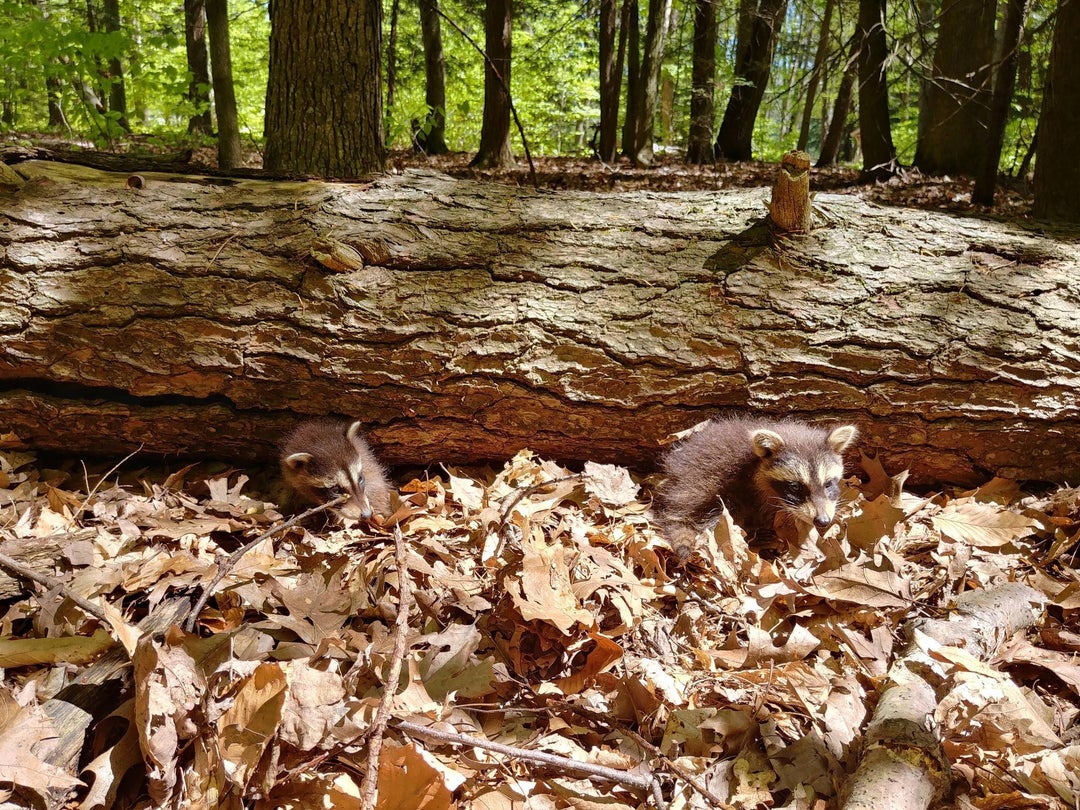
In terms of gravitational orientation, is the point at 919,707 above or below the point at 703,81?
below

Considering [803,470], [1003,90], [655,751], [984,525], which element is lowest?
[655,751]

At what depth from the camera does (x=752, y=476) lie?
449 centimetres

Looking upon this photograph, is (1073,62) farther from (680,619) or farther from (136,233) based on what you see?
(136,233)

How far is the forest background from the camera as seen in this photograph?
8.03 metres

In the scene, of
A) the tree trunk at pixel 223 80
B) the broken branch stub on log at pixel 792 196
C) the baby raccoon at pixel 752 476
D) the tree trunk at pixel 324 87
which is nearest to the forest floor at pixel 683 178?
the tree trunk at pixel 223 80

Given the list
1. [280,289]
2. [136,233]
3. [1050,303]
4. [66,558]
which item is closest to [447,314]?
[280,289]

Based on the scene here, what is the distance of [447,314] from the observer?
4.44 meters

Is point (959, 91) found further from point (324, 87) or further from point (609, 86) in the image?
point (324, 87)

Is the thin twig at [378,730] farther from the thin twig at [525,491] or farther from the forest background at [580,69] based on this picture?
the forest background at [580,69]

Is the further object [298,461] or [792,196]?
[792,196]

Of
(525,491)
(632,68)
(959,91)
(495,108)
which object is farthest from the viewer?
(632,68)

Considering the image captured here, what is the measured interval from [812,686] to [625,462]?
227cm

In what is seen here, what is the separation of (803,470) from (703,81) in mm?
14390

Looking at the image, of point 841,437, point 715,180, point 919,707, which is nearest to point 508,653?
point 919,707
